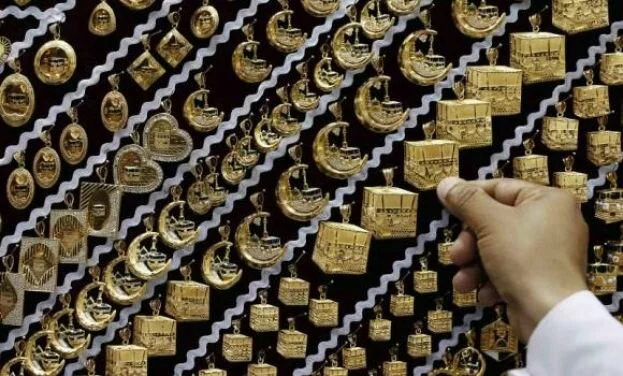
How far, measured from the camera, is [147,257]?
3.57 feet

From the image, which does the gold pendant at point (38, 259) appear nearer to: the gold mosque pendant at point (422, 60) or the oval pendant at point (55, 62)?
the oval pendant at point (55, 62)

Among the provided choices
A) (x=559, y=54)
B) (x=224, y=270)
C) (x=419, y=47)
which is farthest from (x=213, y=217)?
(x=559, y=54)

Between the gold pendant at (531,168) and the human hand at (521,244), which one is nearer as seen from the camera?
the human hand at (521,244)

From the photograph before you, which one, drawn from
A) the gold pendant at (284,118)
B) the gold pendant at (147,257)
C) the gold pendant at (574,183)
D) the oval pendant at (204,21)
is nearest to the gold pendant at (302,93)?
the gold pendant at (284,118)

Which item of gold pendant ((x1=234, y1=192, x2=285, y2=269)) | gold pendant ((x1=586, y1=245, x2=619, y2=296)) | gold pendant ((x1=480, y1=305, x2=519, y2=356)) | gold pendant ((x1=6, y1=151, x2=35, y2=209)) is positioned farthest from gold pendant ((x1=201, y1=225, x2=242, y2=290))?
gold pendant ((x1=586, y1=245, x2=619, y2=296))

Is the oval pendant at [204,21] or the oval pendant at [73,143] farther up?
the oval pendant at [204,21]

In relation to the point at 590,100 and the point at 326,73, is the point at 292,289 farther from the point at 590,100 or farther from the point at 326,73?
the point at 590,100

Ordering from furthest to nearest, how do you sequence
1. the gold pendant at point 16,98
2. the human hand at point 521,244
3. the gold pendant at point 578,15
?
1. the gold pendant at point 578,15
2. the gold pendant at point 16,98
3. the human hand at point 521,244

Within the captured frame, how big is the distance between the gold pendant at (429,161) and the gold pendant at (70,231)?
387 mm

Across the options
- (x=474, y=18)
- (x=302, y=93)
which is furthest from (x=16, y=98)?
(x=474, y=18)

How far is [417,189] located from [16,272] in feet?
1.59

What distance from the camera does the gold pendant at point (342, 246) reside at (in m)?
1.10

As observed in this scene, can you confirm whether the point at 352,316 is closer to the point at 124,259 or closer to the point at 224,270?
the point at 224,270

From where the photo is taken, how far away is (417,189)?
113cm
